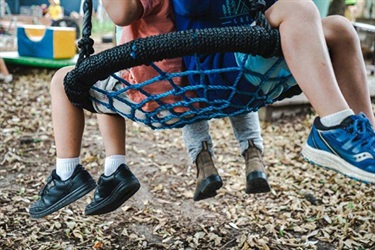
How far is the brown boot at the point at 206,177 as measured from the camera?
1.79m

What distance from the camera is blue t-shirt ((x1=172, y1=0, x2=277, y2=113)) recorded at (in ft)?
4.32

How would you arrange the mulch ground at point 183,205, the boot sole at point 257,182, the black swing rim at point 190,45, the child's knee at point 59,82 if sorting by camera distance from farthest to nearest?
the mulch ground at point 183,205 → the boot sole at point 257,182 → the child's knee at point 59,82 → the black swing rim at point 190,45

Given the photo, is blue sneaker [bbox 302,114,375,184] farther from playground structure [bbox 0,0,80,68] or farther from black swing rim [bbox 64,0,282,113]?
playground structure [bbox 0,0,80,68]

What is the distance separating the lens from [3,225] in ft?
7.07

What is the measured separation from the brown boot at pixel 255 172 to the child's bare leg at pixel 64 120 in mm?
591

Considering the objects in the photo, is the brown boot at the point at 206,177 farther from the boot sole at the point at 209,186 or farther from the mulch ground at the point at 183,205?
the mulch ground at the point at 183,205

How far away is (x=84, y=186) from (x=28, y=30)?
432cm

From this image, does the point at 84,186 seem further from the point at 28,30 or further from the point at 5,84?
the point at 28,30

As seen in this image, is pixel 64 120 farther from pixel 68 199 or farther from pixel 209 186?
pixel 209 186

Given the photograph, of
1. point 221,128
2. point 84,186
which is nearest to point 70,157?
point 84,186

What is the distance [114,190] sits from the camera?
161 centimetres

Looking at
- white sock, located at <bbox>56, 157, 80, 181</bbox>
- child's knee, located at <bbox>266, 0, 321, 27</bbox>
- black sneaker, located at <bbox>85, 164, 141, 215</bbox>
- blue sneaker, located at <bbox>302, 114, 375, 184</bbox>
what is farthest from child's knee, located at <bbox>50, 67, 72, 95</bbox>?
blue sneaker, located at <bbox>302, 114, 375, 184</bbox>

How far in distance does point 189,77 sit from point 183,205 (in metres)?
1.25

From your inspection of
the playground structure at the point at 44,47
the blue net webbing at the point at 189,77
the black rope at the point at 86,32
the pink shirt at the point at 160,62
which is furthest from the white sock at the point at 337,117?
the playground structure at the point at 44,47
